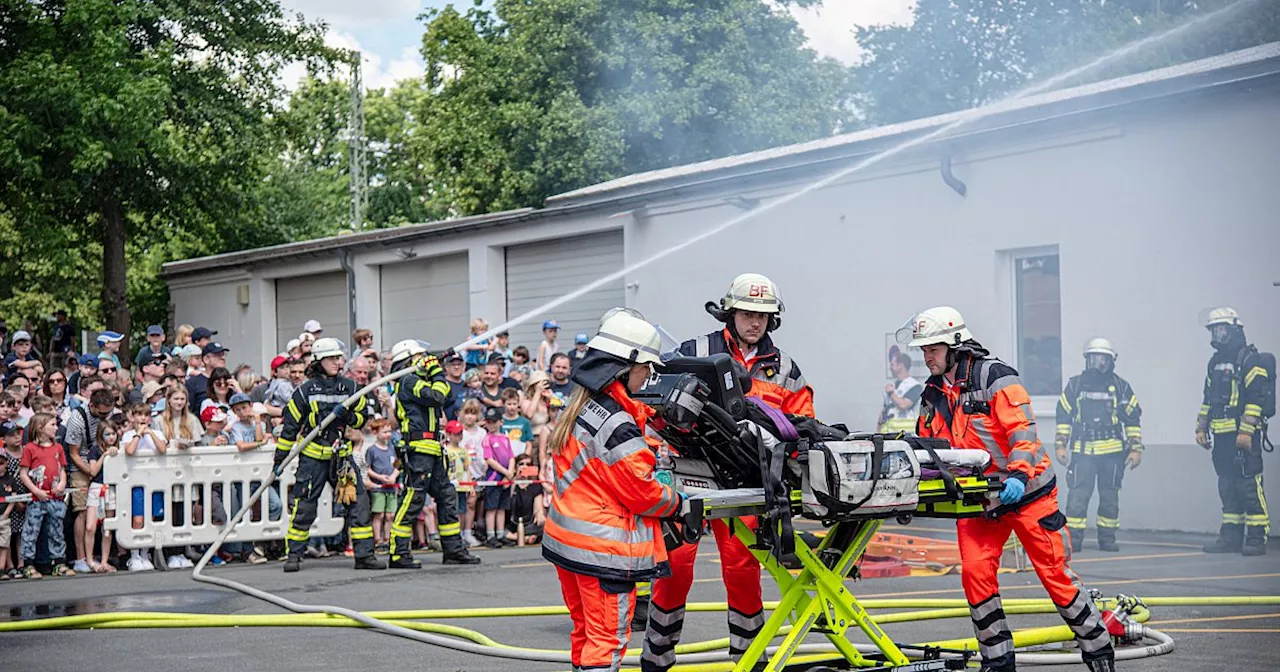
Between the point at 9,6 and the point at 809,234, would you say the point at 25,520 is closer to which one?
the point at 809,234

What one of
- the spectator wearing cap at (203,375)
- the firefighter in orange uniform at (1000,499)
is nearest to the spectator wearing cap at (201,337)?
the spectator wearing cap at (203,375)

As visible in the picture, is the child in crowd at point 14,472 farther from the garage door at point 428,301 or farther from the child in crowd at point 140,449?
the garage door at point 428,301

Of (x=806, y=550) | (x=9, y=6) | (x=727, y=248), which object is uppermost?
(x=9, y=6)

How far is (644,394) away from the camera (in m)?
6.09

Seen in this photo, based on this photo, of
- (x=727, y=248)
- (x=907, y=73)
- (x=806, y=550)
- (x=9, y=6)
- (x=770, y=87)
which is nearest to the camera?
(x=806, y=550)

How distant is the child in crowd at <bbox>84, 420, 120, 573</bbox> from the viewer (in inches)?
512

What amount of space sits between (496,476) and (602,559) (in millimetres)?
9185

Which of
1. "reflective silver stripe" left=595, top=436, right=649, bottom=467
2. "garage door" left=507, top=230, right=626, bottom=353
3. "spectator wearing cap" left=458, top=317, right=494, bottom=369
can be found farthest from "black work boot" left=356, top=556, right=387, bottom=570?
"garage door" left=507, top=230, right=626, bottom=353

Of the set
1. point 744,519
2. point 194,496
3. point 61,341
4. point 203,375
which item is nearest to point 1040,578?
point 744,519

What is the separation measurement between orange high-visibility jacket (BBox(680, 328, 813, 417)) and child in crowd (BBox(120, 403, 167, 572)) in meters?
7.74

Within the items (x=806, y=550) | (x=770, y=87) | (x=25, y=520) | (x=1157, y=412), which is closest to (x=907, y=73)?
(x=770, y=87)

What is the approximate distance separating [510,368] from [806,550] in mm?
12428

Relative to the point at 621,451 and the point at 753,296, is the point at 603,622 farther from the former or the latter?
the point at 753,296

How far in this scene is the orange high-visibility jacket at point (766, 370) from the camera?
24.2 ft
